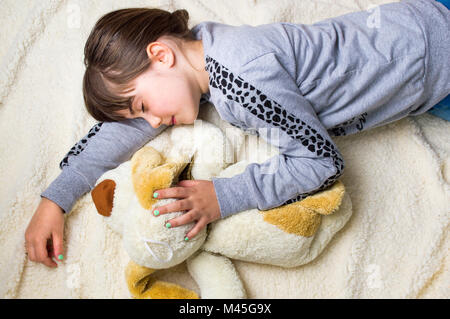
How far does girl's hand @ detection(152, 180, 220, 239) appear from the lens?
80 cm

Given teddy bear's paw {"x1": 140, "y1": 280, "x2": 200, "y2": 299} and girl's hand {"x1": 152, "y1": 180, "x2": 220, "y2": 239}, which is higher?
girl's hand {"x1": 152, "y1": 180, "x2": 220, "y2": 239}

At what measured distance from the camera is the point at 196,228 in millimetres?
825

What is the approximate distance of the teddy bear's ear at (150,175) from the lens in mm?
799

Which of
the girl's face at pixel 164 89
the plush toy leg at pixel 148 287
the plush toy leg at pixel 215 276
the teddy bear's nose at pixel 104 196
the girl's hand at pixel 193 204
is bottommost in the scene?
the plush toy leg at pixel 215 276

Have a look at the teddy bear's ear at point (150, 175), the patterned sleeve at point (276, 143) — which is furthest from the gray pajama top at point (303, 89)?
the teddy bear's ear at point (150, 175)

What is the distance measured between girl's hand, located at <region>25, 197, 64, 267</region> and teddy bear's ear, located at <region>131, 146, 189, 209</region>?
24 cm

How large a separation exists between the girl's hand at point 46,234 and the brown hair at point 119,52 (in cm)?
27

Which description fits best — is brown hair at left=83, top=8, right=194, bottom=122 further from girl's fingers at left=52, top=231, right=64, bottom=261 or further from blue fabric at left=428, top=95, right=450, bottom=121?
blue fabric at left=428, top=95, right=450, bottom=121

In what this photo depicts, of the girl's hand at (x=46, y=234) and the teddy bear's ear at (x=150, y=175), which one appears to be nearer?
the teddy bear's ear at (x=150, y=175)

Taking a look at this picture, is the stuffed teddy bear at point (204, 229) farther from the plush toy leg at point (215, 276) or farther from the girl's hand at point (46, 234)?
the girl's hand at point (46, 234)

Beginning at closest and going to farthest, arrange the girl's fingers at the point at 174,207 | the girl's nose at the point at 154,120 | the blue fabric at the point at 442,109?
the girl's fingers at the point at 174,207 → the girl's nose at the point at 154,120 → the blue fabric at the point at 442,109

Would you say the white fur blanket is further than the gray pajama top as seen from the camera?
Yes

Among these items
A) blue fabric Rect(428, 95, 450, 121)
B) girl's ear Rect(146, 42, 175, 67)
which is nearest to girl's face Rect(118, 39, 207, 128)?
girl's ear Rect(146, 42, 175, 67)

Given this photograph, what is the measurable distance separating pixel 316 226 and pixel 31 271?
0.66 metres
